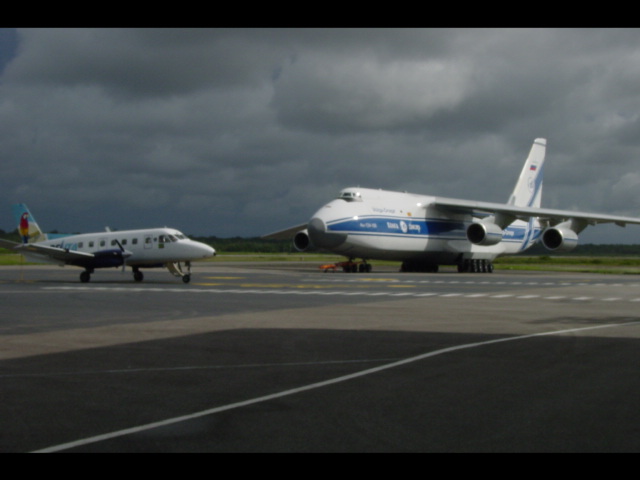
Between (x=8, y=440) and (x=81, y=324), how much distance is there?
30.1ft

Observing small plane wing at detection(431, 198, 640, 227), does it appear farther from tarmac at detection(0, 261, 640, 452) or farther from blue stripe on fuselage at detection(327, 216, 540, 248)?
tarmac at detection(0, 261, 640, 452)

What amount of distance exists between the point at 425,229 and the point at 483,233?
396 centimetres

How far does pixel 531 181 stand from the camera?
62.9 m

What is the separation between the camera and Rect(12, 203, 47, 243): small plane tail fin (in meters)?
36.7

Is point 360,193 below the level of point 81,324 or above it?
above

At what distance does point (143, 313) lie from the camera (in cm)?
1686

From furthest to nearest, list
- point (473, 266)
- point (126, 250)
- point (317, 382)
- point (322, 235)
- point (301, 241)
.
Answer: point (473, 266), point (301, 241), point (322, 235), point (126, 250), point (317, 382)

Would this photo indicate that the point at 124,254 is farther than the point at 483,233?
No

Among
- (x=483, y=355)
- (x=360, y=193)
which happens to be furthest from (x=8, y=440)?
(x=360, y=193)

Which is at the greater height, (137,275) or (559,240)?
(559,240)

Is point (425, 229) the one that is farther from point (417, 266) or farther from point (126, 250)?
point (126, 250)

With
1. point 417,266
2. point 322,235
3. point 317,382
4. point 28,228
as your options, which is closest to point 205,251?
point 28,228

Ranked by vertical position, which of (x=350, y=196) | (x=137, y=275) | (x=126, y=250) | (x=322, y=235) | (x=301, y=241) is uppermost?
(x=350, y=196)
